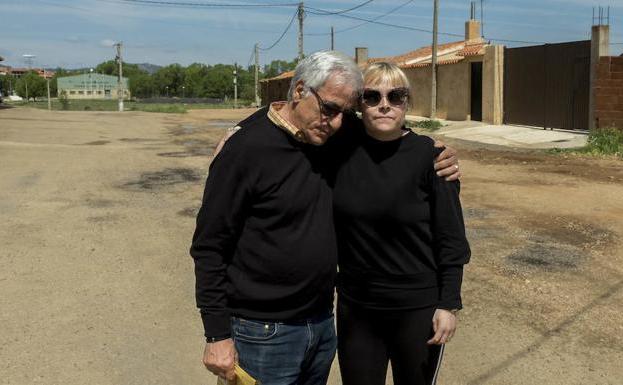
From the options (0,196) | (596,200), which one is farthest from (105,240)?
(596,200)

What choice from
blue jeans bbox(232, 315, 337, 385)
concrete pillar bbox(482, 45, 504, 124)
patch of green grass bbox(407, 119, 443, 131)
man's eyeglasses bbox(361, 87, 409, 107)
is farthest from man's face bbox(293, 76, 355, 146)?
patch of green grass bbox(407, 119, 443, 131)

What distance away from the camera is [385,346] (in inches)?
97.2

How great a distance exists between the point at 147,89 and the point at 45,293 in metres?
160

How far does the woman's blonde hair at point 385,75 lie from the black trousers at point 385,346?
829 mm

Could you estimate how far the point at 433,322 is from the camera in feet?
7.70

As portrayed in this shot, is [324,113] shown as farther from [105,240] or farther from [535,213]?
[535,213]

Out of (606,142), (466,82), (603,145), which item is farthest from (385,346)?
(466,82)

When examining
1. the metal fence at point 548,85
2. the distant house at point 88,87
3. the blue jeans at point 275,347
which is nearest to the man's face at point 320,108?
the blue jeans at point 275,347

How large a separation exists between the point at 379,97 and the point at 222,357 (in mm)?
1027

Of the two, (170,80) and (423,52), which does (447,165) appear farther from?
(170,80)

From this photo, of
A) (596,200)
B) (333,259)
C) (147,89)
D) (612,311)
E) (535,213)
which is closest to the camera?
(333,259)

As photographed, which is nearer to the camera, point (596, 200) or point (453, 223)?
point (453, 223)

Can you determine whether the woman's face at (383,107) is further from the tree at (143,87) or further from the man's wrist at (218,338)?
the tree at (143,87)

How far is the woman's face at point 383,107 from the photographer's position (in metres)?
2.22
